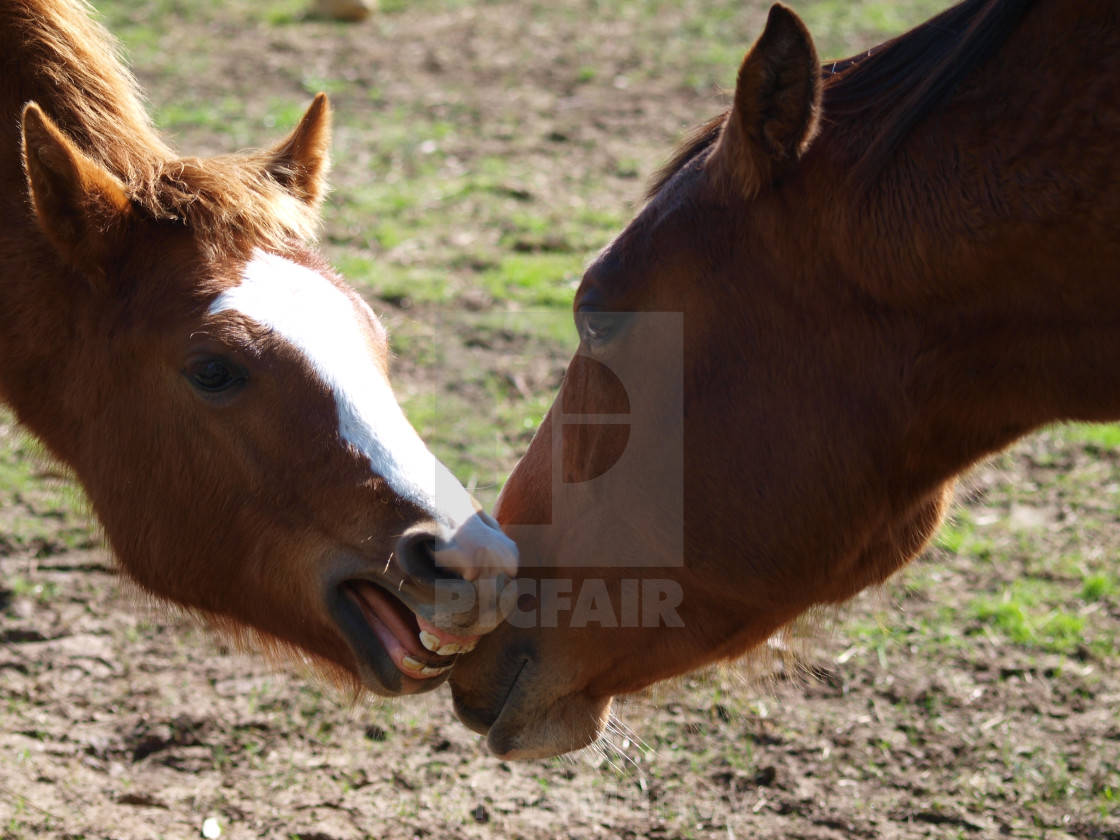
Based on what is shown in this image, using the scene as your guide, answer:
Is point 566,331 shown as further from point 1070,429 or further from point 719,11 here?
point 719,11

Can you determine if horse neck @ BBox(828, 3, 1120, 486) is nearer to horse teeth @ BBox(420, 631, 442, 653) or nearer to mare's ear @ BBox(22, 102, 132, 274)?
horse teeth @ BBox(420, 631, 442, 653)

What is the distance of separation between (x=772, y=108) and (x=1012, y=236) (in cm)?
63

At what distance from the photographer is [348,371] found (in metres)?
2.87

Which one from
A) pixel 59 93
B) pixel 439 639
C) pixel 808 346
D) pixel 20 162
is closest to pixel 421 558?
pixel 439 639

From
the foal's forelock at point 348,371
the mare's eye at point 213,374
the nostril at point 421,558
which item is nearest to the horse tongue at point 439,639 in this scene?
the nostril at point 421,558

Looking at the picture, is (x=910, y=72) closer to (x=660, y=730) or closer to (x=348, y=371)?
(x=348, y=371)

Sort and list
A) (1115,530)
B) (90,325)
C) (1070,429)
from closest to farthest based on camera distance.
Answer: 1. (90,325)
2. (1115,530)
3. (1070,429)

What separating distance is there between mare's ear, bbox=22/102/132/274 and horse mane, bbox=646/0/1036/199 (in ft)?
5.06

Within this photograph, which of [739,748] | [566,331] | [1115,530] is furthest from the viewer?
[566,331]

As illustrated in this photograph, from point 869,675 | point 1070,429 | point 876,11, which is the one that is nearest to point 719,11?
point 876,11

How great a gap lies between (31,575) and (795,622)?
344 cm

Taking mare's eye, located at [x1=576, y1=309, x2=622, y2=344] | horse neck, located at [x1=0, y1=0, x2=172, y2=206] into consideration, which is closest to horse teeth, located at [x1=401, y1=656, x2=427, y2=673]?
mare's eye, located at [x1=576, y1=309, x2=622, y2=344]

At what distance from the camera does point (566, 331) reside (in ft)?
22.3

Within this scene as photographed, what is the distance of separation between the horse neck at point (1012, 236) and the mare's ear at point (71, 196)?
1.99m
